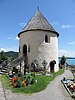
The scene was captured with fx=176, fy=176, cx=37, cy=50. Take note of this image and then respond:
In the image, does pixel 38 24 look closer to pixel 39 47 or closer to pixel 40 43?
pixel 40 43

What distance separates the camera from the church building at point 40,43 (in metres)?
27.9

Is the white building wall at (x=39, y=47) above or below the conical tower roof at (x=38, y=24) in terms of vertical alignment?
below

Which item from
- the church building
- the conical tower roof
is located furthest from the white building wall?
the conical tower roof

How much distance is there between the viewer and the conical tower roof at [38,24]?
2805 centimetres

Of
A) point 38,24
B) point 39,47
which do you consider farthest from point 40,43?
point 38,24

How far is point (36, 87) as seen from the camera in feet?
50.0

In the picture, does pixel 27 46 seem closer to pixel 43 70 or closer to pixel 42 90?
pixel 43 70

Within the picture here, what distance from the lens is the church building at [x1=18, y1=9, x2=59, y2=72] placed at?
27859mm

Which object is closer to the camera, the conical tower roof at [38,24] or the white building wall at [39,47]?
the white building wall at [39,47]

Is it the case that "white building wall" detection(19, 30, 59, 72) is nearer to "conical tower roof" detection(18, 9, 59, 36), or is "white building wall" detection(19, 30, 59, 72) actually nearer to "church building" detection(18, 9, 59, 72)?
"church building" detection(18, 9, 59, 72)

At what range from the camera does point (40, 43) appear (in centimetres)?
2795

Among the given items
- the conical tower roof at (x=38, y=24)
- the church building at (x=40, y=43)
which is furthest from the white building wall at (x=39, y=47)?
the conical tower roof at (x=38, y=24)

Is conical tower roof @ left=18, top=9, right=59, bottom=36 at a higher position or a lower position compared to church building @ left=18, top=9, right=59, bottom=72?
higher

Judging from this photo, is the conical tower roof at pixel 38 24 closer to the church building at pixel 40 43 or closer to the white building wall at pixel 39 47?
the church building at pixel 40 43
